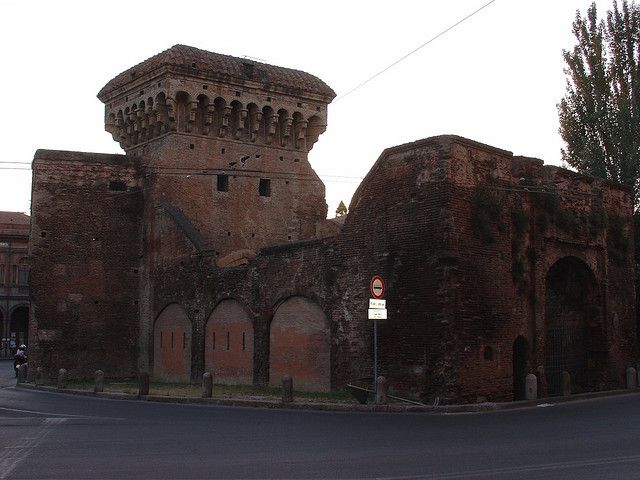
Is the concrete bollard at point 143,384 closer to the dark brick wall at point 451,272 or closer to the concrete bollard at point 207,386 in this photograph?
the concrete bollard at point 207,386

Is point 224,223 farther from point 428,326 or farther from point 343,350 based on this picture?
point 428,326

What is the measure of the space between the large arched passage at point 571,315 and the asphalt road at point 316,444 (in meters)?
5.20

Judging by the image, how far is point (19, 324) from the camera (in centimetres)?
7069

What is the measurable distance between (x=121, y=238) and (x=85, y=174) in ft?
8.85

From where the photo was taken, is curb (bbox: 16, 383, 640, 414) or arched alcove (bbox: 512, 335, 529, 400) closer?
curb (bbox: 16, 383, 640, 414)

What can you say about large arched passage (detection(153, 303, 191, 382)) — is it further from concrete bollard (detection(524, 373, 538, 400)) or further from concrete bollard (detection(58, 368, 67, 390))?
concrete bollard (detection(524, 373, 538, 400))

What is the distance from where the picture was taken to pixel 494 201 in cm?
2112

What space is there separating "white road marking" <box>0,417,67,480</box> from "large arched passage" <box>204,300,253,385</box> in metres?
11.2

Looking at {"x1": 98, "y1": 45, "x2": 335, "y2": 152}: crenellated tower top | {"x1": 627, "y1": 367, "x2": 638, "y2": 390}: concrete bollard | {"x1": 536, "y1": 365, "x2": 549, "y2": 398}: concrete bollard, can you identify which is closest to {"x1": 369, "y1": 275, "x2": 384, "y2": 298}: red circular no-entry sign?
{"x1": 536, "y1": 365, "x2": 549, "y2": 398}: concrete bollard

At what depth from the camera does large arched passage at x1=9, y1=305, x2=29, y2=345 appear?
69.9 metres

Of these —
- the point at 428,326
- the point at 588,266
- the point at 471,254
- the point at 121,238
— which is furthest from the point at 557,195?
the point at 121,238

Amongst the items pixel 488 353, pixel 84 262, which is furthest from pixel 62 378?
pixel 488 353

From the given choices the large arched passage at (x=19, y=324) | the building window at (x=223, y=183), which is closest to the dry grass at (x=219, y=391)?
the building window at (x=223, y=183)

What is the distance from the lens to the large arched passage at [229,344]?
2622 centimetres
